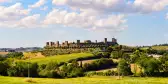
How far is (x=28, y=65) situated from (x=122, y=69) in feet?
134

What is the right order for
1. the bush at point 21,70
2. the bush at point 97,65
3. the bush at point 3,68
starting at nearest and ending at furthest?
1. the bush at point 3,68
2. the bush at point 21,70
3. the bush at point 97,65

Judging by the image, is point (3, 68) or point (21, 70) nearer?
point (3, 68)

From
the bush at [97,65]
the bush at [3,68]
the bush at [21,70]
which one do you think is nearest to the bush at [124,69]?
the bush at [97,65]

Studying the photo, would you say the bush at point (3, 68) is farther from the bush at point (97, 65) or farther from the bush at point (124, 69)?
the bush at point (97, 65)

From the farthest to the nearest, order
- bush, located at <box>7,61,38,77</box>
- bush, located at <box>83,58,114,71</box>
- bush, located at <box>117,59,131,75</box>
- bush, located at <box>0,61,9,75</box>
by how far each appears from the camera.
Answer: bush, located at <box>83,58,114,71</box> → bush, located at <box>117,59,131,75</box> → bush, located at <box>7,61,38,77</box> → bush, located at <box>0,61,9,75</box>

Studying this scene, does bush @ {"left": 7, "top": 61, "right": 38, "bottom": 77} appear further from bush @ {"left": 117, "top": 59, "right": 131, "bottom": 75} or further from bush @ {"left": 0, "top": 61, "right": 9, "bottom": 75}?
bush @ {"left": 117, "top": 59, "right": 131, "bottom": 75}

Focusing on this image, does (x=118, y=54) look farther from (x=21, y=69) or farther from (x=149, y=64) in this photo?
(x=21, y=69)

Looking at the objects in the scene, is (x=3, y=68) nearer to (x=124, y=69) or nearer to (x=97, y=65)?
(x=124, y=69)

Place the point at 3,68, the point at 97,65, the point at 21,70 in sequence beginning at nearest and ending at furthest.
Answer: the point at 3,68 → the point at 21,70 → the point at 97,65

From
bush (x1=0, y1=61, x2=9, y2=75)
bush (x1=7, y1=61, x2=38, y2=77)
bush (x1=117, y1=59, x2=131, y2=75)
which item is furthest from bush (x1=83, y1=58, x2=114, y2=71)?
bush (x1=0, y1=61, x2=9, y2=75)

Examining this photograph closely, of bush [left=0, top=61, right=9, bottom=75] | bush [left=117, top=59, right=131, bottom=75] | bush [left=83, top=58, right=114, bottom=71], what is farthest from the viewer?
bush [left=83, top=58, right=114, bottom=71]

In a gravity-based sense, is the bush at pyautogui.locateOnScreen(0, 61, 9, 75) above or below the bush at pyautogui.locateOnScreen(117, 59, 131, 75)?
above

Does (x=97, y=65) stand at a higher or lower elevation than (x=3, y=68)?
lower

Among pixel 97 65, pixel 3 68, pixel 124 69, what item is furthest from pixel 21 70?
pixel 97 65
